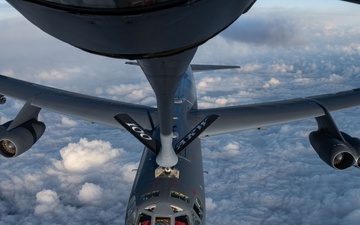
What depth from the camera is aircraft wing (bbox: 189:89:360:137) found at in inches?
865

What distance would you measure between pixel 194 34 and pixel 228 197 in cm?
7227

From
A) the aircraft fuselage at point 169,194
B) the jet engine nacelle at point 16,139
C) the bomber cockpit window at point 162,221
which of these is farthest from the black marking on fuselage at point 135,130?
the jet engine nacelle at point 16,139

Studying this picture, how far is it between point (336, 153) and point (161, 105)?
17.3 metres

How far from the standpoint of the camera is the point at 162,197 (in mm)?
15164

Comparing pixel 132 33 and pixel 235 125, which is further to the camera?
pixel 235 125

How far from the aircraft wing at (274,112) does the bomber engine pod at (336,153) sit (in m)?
2.23

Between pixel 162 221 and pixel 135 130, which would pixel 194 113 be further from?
pixel 135 130

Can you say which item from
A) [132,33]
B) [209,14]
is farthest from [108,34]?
[209,14]

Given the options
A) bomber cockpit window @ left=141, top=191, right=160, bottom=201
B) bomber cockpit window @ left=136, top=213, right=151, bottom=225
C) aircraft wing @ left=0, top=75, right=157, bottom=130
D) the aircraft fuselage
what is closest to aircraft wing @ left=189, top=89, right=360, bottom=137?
aircraft wing @ left=0, top=75, right=157, bottom=130

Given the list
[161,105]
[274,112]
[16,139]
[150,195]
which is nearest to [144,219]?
[150,195]

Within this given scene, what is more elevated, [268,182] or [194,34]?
[268,182]

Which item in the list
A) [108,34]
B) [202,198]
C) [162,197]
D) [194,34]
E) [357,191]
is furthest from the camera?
[357,191]

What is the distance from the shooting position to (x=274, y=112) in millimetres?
22594

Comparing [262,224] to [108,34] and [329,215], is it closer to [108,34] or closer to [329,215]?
[329,215]
